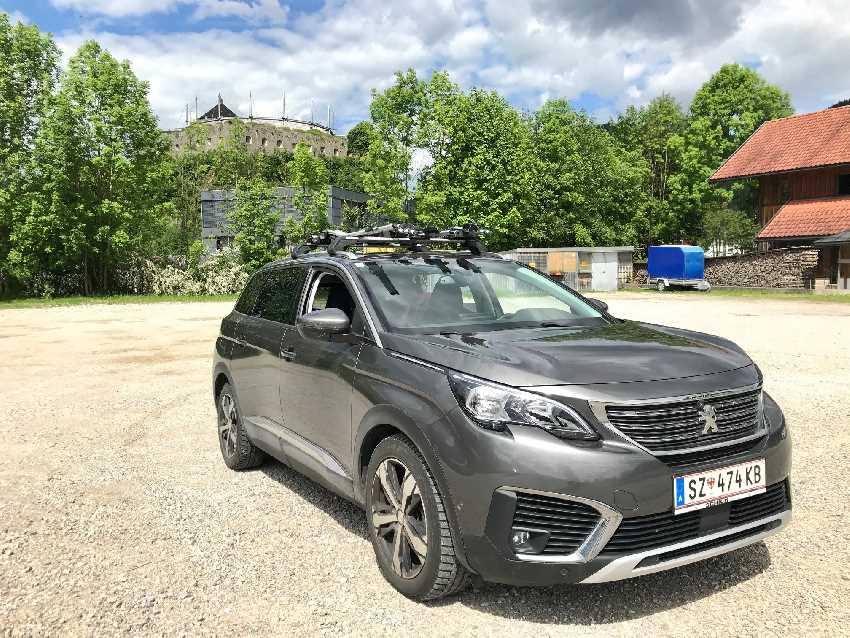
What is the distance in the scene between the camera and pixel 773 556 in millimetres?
4145

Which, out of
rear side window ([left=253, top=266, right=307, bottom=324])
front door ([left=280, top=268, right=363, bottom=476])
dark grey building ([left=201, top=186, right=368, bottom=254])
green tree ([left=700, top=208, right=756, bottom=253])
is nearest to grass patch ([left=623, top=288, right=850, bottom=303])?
green tree ([left=700, top=208, right=756, bottom=253])

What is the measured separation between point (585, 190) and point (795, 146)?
17386 mm

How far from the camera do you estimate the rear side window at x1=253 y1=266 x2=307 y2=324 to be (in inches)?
209

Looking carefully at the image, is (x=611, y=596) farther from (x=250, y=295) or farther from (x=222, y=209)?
(x=222, y=209)

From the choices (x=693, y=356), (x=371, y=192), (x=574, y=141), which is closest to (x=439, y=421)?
(x=693, y=356)

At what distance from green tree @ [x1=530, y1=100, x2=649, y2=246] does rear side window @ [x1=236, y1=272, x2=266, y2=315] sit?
5323 cm

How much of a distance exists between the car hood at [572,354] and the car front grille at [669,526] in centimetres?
59

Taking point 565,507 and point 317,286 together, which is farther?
point 317,286

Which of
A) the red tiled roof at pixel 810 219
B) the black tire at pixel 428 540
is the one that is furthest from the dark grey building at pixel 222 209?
the black tire at pixel 428 540

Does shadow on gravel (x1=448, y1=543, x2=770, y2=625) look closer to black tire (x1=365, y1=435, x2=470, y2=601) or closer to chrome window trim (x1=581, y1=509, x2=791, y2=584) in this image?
black tire (x1=365, y1=435, x2=470, y2=601)

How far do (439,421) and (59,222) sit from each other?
3906 centimetres

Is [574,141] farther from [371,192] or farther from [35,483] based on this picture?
[35,483]

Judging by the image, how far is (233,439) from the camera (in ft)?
20.3

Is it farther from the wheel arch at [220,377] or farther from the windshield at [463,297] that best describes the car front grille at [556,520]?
the wheel arch at [220,377]
